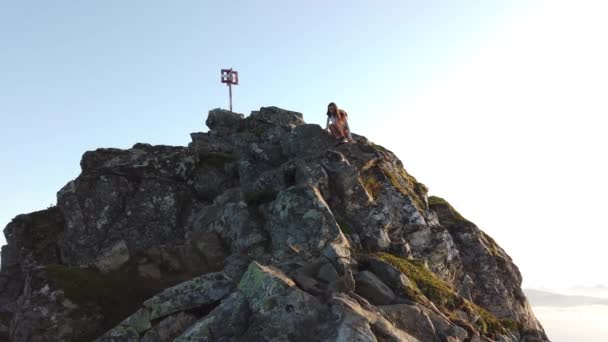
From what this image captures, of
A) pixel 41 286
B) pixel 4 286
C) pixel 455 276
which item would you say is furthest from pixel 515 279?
pixel 4 286

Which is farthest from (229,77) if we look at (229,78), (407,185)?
(407,185)

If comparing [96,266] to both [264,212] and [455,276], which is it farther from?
[455,276]

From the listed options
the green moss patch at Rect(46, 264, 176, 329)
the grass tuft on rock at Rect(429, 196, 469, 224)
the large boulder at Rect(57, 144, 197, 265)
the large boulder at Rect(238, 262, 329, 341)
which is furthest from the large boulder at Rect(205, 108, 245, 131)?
the large boulder at Rect(238, 262, 329, 341)

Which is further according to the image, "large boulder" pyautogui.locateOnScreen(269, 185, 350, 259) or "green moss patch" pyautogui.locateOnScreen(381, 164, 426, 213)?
"green moss patch" pyautogui.locateOnScreen(381, 164, 426, 213)

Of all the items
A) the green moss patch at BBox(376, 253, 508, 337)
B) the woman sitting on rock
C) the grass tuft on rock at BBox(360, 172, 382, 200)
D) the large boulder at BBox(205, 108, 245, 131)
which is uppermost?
the large boulder at BBox(205, 108, 245, 131)

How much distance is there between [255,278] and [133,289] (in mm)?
9345

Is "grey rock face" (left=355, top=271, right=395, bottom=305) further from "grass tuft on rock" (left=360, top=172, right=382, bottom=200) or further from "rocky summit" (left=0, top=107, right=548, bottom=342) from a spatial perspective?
"grass tuft on rock" (left=360, top=172, right=382, bottom=200)

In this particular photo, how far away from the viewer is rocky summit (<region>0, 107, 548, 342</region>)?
1789cm

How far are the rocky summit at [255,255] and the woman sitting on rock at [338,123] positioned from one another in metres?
1.14

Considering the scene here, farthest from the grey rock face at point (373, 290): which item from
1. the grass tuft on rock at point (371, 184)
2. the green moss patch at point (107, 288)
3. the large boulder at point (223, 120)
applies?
the large boulder at point (223, 120)

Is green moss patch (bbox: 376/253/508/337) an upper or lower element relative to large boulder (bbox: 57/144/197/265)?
lower

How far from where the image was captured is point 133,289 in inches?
955

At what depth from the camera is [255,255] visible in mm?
25281

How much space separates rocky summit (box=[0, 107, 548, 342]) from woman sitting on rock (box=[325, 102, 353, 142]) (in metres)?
1.14
